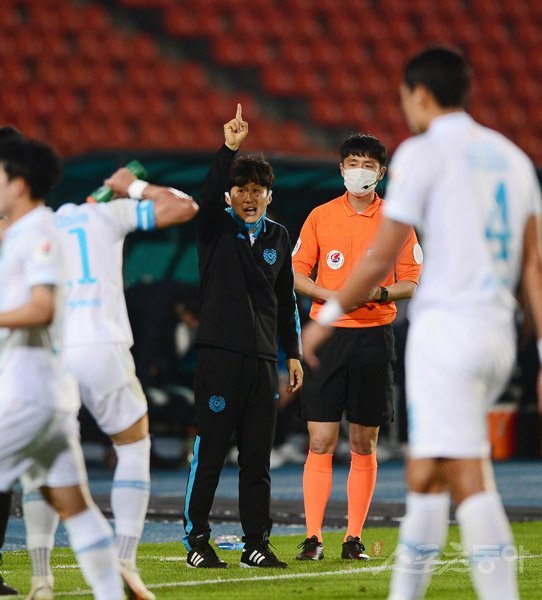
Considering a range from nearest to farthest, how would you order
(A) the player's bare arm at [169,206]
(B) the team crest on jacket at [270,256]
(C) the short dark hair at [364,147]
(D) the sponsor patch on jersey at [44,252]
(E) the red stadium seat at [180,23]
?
(D) the sponsor patch on jersey at [44,252] < (A) the player's bare arm at [169,206] < (B) the team crest on jacket at [270,256] < (C) the short dark hair at [364,147] < (E) the red stadium seat at [180,23]

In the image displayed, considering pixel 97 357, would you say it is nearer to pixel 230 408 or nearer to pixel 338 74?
pixel 230 408

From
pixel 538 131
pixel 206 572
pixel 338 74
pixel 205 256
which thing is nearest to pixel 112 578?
pixel 206 572

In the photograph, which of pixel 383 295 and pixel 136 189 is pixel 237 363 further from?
pixel 136 189

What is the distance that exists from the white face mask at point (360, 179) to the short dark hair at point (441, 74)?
2547 mm

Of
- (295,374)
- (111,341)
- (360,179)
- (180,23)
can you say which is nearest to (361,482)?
(295,374)

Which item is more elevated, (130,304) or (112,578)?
(130,304)

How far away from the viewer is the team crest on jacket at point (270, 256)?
591 cm

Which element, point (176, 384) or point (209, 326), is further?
point (176, 384)

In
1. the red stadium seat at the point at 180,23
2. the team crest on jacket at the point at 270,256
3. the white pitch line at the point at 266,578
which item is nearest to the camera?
the white pitch line at the point at 266,578

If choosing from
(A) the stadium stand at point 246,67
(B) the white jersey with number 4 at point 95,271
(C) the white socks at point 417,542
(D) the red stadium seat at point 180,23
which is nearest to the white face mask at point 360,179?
(B) the white jersey with number 4 at point 95,271

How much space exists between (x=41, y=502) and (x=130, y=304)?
7.22m

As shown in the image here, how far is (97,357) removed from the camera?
14.6 feet

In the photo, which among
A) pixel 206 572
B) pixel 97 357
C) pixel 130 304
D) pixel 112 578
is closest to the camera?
pixel 112 578

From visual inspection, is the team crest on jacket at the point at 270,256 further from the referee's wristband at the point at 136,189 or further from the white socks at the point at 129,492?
the white socks at the point at 129,492
